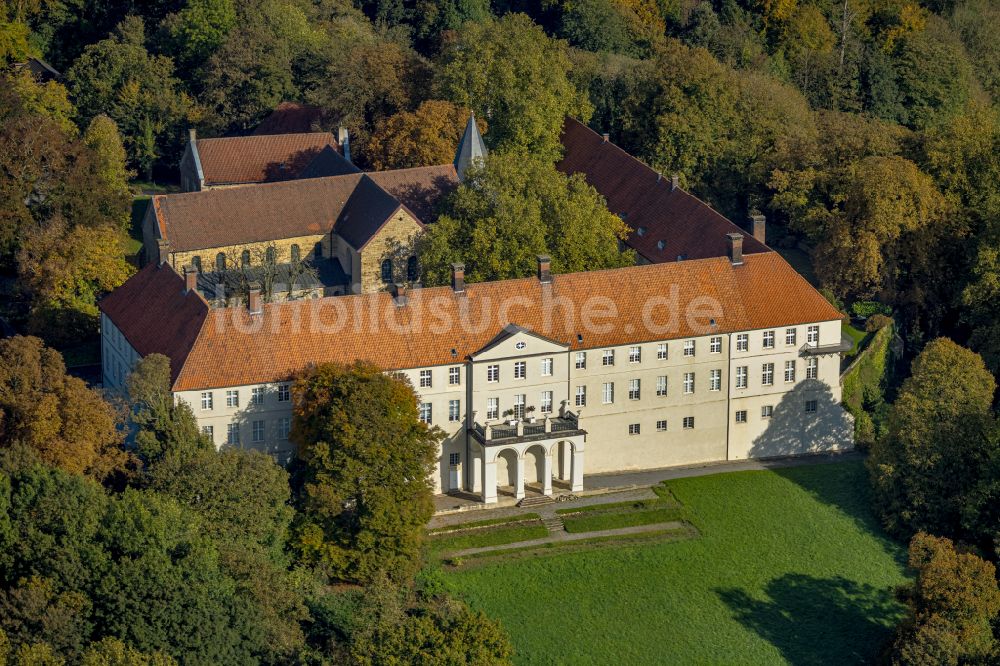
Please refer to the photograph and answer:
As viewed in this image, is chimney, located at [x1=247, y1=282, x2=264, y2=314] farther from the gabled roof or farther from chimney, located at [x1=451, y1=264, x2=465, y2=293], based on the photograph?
the gabled roof

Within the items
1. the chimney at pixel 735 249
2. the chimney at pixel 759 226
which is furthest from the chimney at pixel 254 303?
the chimney at pixel 759 226

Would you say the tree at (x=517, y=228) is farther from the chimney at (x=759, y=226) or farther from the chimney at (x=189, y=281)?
the chimney at (x=189, y=281)

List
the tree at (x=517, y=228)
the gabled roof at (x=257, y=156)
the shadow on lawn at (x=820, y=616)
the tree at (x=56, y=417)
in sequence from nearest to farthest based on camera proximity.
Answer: the tree at (x=56, y=417)
the shadow on lawn at (x=820, y=616)
the tree at (x=517, y=228)
the gabled roof at (x=257, y=156)

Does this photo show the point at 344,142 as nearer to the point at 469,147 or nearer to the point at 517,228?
the point at 469,147

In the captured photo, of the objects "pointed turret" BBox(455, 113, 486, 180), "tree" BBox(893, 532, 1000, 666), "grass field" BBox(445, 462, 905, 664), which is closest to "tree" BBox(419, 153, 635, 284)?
"pointed turret" BBox(455, 113, 486, 180)

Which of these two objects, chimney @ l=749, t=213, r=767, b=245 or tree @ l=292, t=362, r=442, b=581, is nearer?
tree @ l=292, t=362, r=442, b=581

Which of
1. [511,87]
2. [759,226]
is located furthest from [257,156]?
[759,226]
